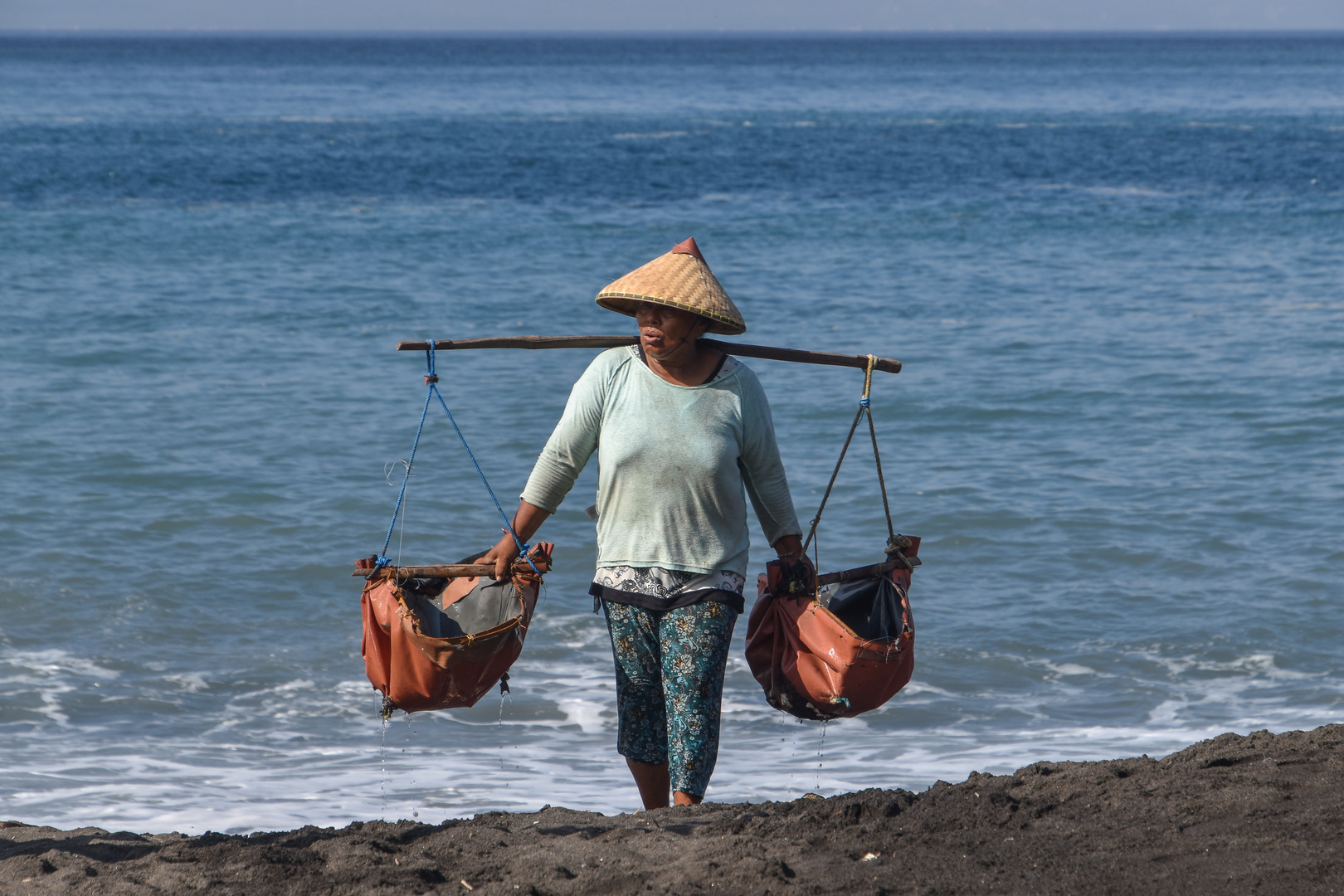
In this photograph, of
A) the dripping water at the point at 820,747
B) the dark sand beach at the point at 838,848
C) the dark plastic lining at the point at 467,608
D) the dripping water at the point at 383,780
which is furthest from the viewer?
the dripping water at the point at 820,747

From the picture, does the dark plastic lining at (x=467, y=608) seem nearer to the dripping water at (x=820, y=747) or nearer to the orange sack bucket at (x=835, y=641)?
the orange sack bucket at (x=835, y=641)

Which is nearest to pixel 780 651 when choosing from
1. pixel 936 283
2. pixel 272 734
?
pixel 272 734

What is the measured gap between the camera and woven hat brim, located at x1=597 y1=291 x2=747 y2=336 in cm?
317

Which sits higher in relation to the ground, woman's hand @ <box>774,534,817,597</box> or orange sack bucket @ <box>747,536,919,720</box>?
woman's hand @ <box>774,534,817,597</box>

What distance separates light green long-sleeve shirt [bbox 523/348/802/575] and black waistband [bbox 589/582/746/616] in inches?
2.3

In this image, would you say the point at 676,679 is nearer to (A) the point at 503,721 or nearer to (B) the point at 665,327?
(B) the point at 665,327

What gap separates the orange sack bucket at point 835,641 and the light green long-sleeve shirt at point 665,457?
260 millimetres

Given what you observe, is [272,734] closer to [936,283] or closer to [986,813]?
[986,813]

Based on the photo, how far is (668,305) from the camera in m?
3.19

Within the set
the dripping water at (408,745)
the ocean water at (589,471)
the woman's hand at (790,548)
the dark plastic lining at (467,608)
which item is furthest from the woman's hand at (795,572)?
the dripping water at (408,745)

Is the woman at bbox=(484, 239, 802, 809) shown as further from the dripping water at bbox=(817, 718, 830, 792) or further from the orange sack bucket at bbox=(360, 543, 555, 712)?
the dripping water at bbox=(817, 718, 830, 792)

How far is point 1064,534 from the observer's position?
763cm

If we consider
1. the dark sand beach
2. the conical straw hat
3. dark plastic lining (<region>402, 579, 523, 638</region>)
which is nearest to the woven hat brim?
the conical straw hat

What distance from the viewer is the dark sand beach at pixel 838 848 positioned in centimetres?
294
